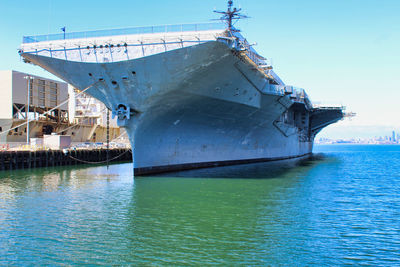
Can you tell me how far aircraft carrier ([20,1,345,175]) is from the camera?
49.2 ft

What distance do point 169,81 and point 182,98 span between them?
4.65ft

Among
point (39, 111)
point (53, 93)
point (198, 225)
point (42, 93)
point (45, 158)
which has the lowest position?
point (198, 225)

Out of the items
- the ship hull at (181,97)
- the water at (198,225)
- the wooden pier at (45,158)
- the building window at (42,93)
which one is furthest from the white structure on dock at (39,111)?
the water at (198,225)

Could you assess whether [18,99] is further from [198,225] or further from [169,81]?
[198,225]

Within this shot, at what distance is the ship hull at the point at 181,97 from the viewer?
1540 cm

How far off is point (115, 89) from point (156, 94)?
2.10m

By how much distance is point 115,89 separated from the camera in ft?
54.4

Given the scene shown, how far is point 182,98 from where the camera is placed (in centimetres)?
1683

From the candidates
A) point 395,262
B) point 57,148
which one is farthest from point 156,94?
point 57,148

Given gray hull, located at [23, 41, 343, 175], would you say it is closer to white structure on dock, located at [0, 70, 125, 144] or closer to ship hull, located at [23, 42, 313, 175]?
ship hull, located at [23, 42, 313, 175]

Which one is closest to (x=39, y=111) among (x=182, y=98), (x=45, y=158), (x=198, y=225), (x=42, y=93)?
(x=42, y=93)

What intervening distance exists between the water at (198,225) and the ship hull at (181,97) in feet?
12.5

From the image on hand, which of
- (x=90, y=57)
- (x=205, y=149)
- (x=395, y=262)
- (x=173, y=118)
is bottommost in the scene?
(x=395, y=262)

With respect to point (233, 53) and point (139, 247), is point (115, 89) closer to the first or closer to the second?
point (233, 53)
